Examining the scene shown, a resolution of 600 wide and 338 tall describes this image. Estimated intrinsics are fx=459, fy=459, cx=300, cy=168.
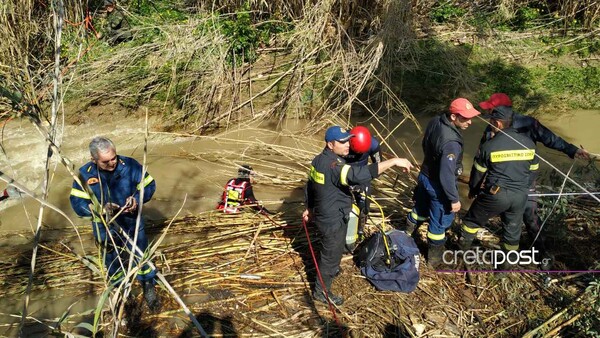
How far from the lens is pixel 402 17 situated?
7.92 m

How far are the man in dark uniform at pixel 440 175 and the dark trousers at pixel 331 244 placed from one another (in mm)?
952

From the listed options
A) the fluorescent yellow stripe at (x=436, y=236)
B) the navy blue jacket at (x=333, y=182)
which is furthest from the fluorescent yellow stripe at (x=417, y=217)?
the navy blue jacket at (x=333, y=182)

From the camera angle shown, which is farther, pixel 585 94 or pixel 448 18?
pixel 448 18

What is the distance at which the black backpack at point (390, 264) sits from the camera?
14.1 feet

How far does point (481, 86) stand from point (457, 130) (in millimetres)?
5101

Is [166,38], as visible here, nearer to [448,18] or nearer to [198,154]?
[198,154]

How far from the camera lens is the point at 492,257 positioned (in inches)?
182

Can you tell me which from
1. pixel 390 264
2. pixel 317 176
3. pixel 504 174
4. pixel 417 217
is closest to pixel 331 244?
pixel 317 176

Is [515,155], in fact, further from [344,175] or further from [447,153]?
[344,175]

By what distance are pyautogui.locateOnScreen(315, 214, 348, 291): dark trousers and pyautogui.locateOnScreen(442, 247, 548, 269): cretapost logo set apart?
1.32 m

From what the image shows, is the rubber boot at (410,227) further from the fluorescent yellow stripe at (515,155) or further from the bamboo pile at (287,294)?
the fluorescent yellow stripe at (515,155)

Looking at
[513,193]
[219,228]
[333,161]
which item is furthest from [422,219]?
[219,228]

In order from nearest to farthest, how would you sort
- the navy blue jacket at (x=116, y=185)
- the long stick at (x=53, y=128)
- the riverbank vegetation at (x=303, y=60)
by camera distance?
the long stick at (x=53, y=128)
the navy blue jacket at (x=116, y=185)
the riverbank vegetation at (x=303, y=60)

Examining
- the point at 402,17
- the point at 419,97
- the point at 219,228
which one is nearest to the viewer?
the point at 219,228
